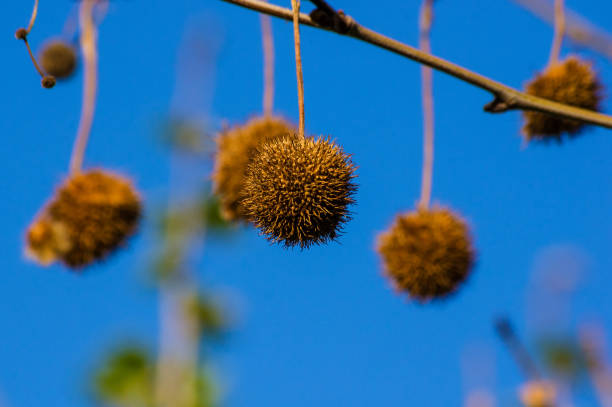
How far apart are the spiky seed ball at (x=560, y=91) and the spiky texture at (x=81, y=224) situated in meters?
2.31

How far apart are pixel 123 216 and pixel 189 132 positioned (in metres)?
13.8

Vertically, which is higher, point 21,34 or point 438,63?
point 21,34

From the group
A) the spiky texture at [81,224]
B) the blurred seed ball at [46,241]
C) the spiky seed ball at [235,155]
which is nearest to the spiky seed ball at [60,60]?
the spiky texture at [81,224]

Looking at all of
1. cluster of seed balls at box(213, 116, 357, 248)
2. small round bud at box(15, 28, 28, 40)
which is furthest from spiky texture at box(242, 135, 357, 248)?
small round bud at box(15, 28, 28, 40)

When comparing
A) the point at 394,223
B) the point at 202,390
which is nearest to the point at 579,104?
the point at 394,223

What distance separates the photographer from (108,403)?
58.0 feet

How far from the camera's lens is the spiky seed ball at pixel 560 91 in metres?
3.46

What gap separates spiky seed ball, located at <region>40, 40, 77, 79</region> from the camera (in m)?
3.84

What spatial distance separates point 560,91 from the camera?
351cm

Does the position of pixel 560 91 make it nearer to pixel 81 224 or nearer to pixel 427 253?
pixel 427 253

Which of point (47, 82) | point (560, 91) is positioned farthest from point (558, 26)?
point (47, 82)

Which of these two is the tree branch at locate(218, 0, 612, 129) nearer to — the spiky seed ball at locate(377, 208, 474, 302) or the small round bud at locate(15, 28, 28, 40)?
the small round bud at locate(15, 28, 28, 40)

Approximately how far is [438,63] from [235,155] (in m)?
1.44

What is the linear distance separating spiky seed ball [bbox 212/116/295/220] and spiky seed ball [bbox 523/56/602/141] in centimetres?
133
